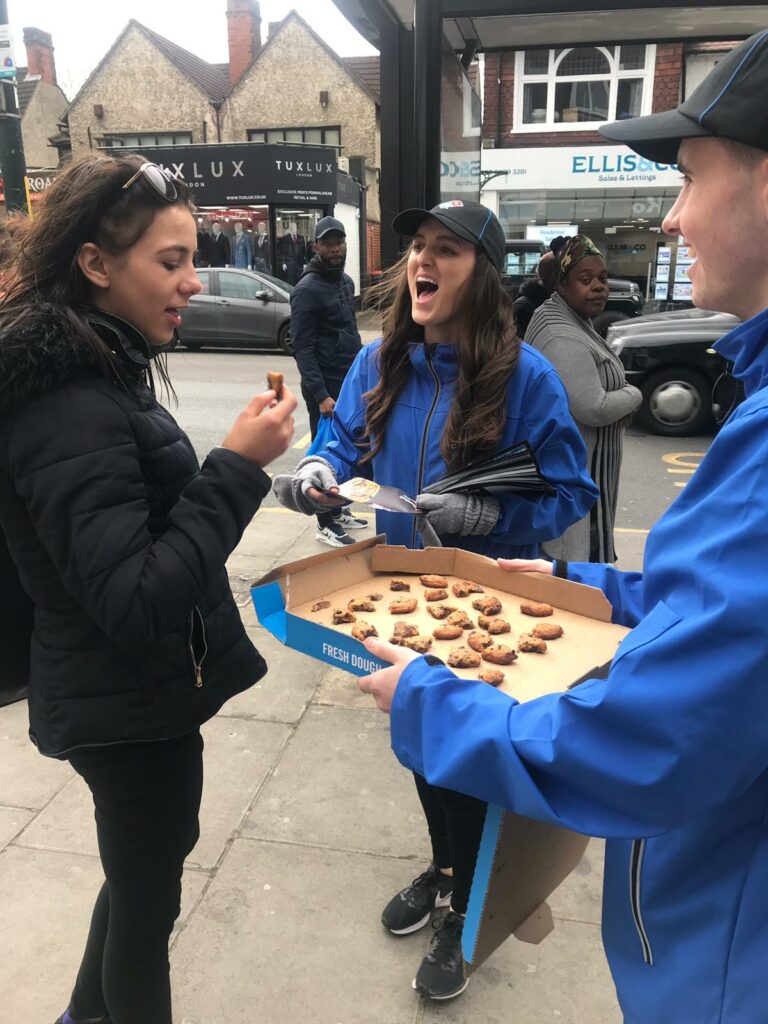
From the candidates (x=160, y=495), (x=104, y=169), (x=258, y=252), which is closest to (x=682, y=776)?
(x=160, y=495)

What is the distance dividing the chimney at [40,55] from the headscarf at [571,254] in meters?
36.6

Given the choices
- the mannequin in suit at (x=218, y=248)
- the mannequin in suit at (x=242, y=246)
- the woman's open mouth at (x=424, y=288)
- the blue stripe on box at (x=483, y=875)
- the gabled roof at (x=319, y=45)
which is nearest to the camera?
the blue stripe on box at (x=483, y=875)

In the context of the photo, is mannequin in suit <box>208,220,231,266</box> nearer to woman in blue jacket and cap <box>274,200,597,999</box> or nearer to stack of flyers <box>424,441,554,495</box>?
woman in blue jacket and cap <box>274,200,597,999</box>

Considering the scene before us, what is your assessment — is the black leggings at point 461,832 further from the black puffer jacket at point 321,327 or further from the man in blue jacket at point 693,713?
the black puffer jacket at point 321,327

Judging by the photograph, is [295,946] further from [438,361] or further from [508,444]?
[438,361]

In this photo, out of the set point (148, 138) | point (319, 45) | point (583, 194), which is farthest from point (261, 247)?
point (148, 138)

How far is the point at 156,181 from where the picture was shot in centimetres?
147

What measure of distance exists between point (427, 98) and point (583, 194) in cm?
1871

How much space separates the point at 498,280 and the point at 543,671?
4.09 feet

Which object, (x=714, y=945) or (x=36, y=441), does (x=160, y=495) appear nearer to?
(x=36, y=441)

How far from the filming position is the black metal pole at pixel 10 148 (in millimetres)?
4805

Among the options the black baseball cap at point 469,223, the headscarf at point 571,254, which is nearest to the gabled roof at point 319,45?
the headscarf at point 571,254

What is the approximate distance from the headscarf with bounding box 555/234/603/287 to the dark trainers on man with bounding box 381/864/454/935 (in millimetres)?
2538

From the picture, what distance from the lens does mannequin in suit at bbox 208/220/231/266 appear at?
21656mm
